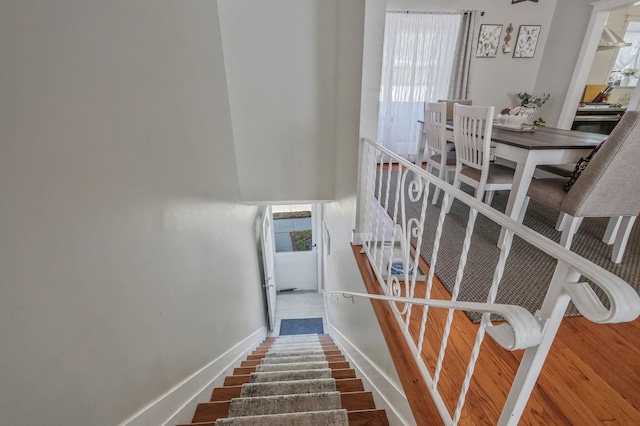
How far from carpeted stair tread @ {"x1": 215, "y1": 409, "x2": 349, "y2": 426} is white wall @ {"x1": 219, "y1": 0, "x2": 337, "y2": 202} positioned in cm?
192

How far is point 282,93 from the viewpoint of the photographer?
2.50 m

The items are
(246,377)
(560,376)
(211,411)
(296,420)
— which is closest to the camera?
(560,376)

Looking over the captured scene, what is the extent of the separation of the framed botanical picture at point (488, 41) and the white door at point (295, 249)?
4.09 metres

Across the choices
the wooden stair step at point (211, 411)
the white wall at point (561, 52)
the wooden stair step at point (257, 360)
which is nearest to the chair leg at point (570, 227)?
the wooden stair step at point (257, 360)

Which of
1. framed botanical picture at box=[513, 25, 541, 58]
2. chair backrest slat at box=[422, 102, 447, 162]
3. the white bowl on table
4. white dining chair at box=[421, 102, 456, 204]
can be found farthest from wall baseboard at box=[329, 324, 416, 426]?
framed botanical picture at box=[513, 25, 541, 58]

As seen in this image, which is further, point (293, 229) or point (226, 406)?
point (293, 229)

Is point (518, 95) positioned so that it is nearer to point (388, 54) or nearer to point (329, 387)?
point (388, 54)

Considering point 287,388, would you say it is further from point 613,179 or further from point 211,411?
point 613,179

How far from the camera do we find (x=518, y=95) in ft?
14.3

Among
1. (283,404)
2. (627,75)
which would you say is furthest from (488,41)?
(283,404)

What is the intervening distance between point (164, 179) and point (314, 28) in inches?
73.2

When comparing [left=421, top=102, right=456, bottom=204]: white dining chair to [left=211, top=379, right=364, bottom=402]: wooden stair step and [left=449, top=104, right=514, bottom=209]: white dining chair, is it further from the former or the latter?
[left=211, top=379, right=364, bottom=402]: wooden stair step

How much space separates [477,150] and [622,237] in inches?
40.4

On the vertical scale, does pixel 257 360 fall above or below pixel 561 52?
below
